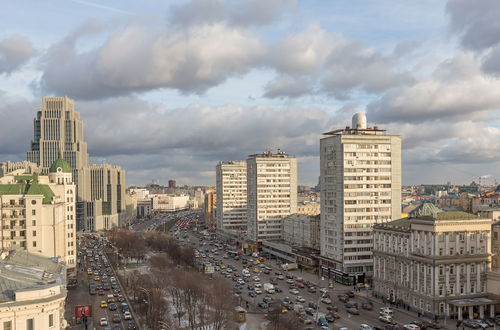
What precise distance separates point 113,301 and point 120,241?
7536cm

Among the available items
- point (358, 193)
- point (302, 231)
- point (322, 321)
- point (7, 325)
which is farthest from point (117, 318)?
point (302, 231)

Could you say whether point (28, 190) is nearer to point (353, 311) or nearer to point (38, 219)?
point (38, 219)

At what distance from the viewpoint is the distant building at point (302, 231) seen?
15875cm

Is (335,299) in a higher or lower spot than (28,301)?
lower

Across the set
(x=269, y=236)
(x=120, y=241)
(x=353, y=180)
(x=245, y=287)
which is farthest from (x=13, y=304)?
(x=269, y=236)

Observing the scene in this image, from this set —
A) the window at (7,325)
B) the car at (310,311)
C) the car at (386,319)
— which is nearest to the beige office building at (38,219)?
the car at (310,311)

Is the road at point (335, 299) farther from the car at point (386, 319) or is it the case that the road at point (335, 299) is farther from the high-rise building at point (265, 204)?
the high-rise building at point (265, 204)

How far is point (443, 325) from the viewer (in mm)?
82188

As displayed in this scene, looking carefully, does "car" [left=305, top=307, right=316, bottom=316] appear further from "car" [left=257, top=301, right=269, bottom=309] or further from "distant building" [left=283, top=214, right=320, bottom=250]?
"distant building" [left=283, top=214, right=320, bottom=250]

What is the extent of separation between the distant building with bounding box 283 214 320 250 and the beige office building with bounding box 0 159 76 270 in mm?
71085

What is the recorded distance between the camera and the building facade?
285 feet

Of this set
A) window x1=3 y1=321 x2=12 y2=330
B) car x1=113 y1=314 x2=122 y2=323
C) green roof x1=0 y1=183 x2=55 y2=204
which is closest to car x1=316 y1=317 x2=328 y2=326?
car x1=113 y1=314 x2=122 y2=323

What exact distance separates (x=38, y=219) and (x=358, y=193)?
243 ft

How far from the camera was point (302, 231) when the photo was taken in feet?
551
